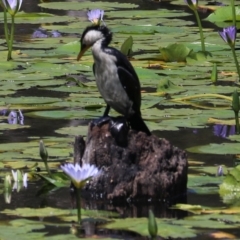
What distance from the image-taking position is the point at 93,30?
5008 mm

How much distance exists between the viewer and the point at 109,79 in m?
5.03

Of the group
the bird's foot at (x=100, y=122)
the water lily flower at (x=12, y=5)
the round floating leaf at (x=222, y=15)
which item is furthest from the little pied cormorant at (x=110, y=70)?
the round floating leaf at (x=222, y=15)

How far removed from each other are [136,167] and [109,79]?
1.51 ft

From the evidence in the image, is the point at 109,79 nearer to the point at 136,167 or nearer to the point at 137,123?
the point at 137,123

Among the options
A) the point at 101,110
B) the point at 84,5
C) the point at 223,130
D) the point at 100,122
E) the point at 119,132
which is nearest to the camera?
the point at 119,132

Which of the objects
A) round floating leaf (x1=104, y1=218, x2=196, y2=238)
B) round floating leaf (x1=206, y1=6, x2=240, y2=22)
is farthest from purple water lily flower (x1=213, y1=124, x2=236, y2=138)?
round floating leaf (x1=206, y1=6, x2=240, y2=22)

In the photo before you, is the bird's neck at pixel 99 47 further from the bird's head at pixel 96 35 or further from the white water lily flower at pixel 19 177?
the white water lily flower at pixel 19 177

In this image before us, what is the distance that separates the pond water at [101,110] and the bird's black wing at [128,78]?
1.54 feet

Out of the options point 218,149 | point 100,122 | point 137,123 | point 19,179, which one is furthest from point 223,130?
point 19,179

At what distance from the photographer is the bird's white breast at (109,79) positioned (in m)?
4.98

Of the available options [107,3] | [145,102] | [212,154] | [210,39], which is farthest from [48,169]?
[107,3]

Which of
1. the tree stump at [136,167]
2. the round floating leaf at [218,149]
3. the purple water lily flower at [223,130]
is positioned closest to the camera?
the tree stump at [136,167]

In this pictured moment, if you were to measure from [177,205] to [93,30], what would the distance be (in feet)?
3.13

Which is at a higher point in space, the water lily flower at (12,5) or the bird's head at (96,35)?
the water lily flower at (12,5)
